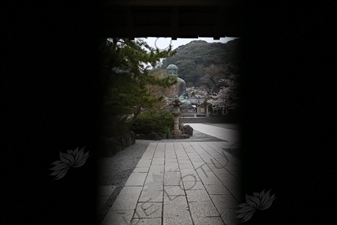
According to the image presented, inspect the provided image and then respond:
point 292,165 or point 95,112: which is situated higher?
point 95,112

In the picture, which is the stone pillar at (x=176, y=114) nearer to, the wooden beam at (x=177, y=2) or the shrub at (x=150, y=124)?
the shrub at (x=150, y=124)

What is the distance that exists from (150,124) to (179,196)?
16.2 ft

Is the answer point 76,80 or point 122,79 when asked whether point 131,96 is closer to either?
point 122,79

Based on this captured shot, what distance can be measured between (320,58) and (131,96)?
11.6 ft

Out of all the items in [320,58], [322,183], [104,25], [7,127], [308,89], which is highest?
[104,25]

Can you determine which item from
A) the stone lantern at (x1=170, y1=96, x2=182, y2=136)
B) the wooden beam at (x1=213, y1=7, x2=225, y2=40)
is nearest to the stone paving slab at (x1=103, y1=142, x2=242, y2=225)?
the wooden beam at (x1=213, y1=7, x2=225, y2=40)

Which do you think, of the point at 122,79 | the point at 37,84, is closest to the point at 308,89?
the point at 37,84

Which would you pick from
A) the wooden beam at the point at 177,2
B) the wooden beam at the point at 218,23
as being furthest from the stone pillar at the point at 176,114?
the wooden beam at the point at 177,2

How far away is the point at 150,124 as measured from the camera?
22.7ft

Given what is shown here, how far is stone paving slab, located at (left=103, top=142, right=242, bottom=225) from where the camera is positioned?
1.54 m

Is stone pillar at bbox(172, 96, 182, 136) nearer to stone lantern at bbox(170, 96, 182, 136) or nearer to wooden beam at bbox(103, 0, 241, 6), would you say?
stone lantern at bbox(170, 96, 182, 136)

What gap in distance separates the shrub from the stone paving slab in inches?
138

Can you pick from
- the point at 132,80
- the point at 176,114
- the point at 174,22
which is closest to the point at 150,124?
the point at 176,114

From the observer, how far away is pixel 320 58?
2.37 feet
